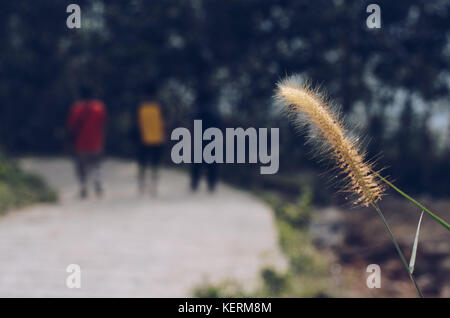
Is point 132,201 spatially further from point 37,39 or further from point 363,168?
point 363,168

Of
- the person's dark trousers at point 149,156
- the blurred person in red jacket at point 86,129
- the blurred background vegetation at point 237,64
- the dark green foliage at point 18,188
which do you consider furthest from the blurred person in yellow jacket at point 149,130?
the blurred background vegetation at point 237,64

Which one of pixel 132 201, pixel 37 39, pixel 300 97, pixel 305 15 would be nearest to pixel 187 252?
pixel 132 201

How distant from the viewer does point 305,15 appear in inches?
432

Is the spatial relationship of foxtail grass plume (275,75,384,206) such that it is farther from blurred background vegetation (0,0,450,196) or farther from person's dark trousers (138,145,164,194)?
blurred background vegetation (0,0,450,196)

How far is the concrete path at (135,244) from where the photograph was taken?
14.5 feet

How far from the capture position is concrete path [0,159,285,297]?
4418 mm

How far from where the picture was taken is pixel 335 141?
1555 mm

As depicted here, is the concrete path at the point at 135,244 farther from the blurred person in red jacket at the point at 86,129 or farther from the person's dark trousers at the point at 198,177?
the blurred person in red jacket at the point at 86,129

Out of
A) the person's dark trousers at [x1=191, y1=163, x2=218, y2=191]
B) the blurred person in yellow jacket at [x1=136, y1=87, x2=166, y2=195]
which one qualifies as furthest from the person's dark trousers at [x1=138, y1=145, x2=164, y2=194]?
the person's dark trousers at [x1=191, y1=163, x2=218, y2=191]

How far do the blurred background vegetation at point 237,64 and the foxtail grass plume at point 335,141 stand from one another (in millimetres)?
9108

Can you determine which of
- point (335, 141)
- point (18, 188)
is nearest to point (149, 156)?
point (18, 188)

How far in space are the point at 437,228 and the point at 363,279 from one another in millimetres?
2710

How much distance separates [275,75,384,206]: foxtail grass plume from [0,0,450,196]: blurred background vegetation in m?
9.11

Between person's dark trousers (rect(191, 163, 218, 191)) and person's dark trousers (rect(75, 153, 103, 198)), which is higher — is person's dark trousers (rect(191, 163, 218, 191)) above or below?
above
